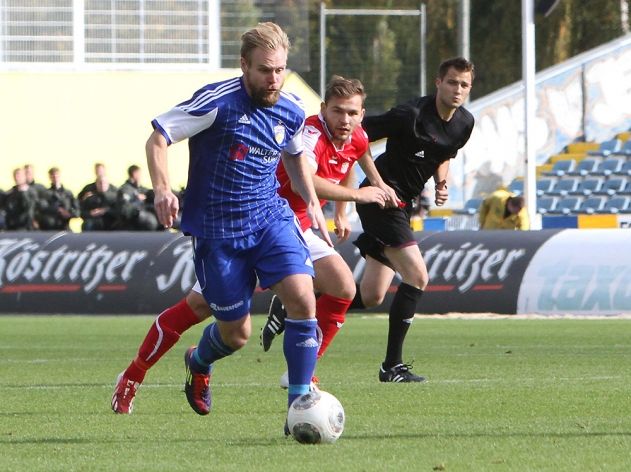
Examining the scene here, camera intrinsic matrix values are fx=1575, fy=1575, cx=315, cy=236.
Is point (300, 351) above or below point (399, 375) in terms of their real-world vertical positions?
above

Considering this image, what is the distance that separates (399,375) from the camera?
10.4m

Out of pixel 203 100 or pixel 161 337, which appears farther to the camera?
pixel 161 337

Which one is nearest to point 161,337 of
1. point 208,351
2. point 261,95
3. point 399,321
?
point 208,351

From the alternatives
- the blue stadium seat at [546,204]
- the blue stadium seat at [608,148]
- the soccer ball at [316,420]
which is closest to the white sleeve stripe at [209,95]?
the soccer ball at [316,420]

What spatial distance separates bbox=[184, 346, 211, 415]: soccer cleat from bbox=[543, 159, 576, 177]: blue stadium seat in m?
28.4

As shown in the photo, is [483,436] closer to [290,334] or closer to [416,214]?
[290,334]

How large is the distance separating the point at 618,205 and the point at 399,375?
23829mm

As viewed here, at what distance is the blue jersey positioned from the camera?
7.36 metres

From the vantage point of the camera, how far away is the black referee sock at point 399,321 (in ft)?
34.5

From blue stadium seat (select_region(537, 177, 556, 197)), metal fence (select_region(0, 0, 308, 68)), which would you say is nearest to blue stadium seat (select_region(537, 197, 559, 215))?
blue stadium seat (select_region(537, 177, 556, 197))

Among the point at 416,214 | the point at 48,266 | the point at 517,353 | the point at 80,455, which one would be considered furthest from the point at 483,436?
the point at 416,214

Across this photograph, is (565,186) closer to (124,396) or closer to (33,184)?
(33,184)

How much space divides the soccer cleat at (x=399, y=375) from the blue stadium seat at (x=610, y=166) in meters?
25.0

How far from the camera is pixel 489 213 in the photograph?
2355 cm
